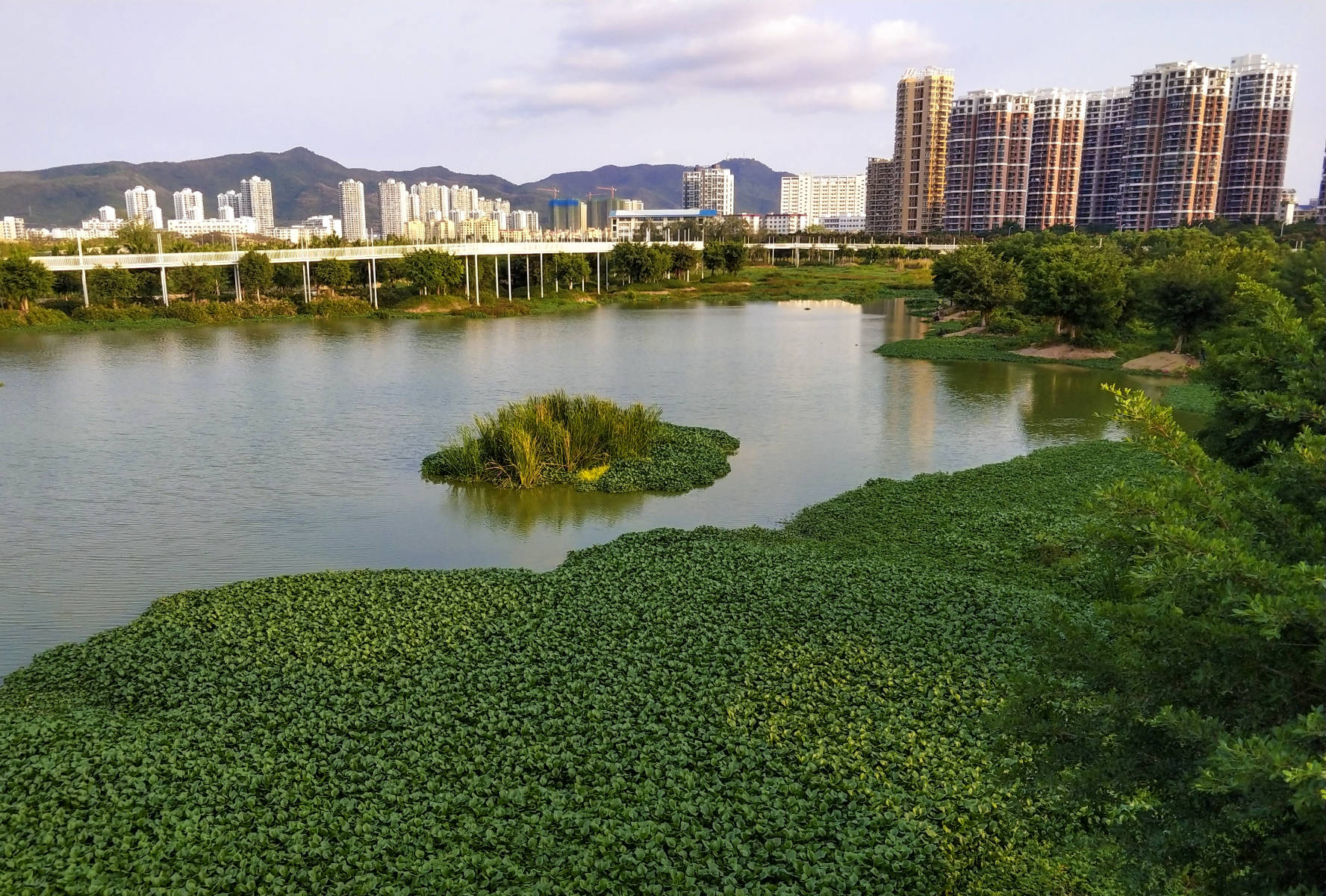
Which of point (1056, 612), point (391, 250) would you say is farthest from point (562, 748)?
point (391, 250)

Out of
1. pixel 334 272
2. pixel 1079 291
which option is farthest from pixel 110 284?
pixel 1079 291

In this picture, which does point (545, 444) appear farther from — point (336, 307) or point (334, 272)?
point (334, 272)

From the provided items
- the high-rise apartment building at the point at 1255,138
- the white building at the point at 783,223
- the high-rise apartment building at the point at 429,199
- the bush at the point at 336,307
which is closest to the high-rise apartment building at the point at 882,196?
the white building at the point at 783,223

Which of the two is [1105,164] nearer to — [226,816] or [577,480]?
[577,480]

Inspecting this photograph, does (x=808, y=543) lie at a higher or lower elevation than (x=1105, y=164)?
lower

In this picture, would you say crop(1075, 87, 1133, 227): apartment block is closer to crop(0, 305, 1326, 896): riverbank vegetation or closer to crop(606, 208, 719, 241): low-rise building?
crop(606, 208, 719, 241): low-rise building

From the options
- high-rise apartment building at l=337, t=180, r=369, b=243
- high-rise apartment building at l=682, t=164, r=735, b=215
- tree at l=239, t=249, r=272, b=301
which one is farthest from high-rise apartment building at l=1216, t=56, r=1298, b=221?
high-rise apartment building at l=337, t=180, r=369, b=243

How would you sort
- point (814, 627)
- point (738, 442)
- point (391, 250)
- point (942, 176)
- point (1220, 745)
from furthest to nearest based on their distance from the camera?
point (942, 176) → point (391, 250) → point (738, 442) → point (814, 627) → point (1220, 745)
